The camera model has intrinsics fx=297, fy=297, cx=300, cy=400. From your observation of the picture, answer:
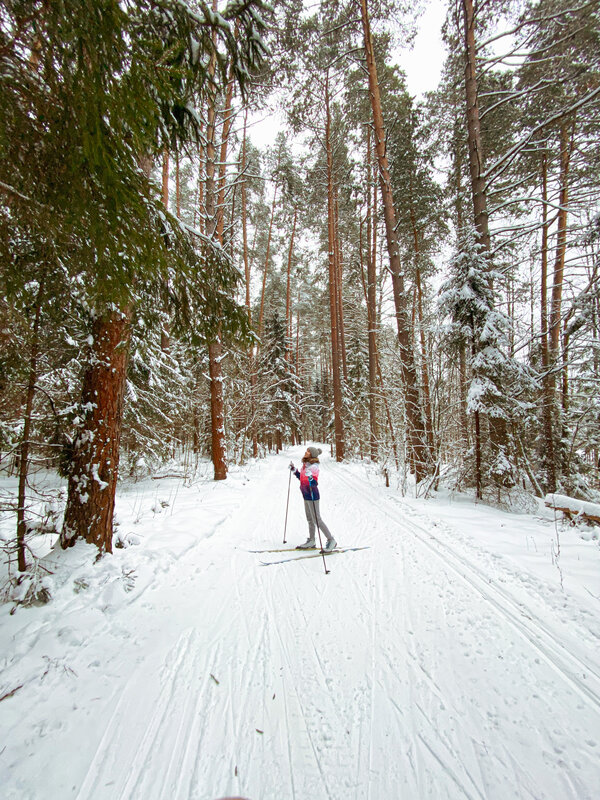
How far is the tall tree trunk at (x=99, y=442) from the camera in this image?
10.6 ft

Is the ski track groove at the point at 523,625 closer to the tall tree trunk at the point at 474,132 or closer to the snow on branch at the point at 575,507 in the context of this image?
the snow on branch at the point at 575,507

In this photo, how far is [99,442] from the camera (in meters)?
3.32

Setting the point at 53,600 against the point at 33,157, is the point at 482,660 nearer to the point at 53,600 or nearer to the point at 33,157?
the point at 53,600

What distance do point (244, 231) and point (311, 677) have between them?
1491cm

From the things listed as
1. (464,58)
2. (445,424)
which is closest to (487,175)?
(464,58)

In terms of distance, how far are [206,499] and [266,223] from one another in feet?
50.7

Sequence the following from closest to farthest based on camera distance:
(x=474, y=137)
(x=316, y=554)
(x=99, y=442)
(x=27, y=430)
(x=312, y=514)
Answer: (x=27, y=430) → (x=99, y=442) → (x=316, y=554) → (x=312, y=514) → (x=474, y=137)

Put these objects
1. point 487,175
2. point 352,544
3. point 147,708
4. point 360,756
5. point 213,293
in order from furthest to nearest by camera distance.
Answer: point 487,175 < point 352,544 < point 213,293 < point 147,708 < point 360,756

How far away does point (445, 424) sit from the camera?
7.21 m

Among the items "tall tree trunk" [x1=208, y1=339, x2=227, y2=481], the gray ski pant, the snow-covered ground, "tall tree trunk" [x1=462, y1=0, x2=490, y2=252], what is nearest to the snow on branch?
the snow-covered ground

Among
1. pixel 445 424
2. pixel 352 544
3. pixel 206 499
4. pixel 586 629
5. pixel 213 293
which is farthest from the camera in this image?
pixel 445 424

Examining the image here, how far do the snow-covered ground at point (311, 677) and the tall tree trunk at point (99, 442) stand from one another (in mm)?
313

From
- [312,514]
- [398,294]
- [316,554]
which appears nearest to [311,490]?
[312,514]

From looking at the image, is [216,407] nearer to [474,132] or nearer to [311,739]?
[311,739]
